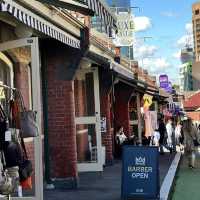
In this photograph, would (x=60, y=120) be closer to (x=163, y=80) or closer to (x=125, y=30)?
(x=125, y=30)

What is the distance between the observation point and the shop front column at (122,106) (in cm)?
2403

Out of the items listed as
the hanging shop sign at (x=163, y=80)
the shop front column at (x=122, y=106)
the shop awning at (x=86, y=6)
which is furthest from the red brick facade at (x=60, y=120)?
the hanging shop sign at (x=163, y=80)

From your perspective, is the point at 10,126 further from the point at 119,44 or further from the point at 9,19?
the point at 119,44

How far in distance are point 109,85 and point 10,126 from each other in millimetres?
10693

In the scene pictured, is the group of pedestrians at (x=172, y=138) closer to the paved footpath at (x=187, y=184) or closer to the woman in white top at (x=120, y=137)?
the woman in white top at (x=120, y=137)

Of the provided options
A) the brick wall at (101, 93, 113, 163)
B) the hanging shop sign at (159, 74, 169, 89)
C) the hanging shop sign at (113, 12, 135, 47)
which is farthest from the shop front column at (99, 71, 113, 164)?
the hanging shop sign at (159, 74, 169, 89)

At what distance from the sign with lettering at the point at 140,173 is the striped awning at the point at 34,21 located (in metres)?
2.38

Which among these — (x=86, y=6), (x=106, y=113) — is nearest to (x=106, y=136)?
(x=106, y=113)

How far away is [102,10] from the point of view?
6438mm

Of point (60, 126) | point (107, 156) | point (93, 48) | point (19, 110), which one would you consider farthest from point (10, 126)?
point (107, 156)

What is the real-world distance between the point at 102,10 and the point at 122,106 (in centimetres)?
1808

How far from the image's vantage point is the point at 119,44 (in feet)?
82.1

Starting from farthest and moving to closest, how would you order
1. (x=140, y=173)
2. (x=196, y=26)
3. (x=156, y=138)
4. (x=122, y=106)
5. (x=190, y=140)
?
(x=196, y=26) < (x=156, y=138) < (x=122, y=106) < (x=190, y=140) < (x=140, y=173)

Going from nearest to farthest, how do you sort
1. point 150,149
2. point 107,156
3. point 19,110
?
point 19,110, point 150,149, point 107,156
